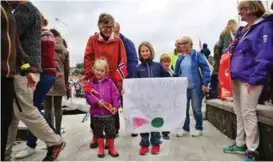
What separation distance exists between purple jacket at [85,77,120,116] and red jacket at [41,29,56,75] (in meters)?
0.51

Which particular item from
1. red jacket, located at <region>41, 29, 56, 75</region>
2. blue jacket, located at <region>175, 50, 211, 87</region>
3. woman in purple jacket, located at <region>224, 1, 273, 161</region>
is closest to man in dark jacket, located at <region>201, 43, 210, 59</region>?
blue jacket, located at <region>175, 50, 211, 87</region>

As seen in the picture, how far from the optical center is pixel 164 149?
4.91 metres

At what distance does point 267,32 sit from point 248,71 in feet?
1.51

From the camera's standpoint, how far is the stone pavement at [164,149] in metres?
4.42

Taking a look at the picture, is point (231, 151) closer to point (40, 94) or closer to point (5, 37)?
point (40, 94)

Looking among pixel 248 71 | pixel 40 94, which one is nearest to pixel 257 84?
pixel 248 71

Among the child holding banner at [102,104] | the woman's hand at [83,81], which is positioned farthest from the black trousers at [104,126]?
the woman's hand at [83,81]

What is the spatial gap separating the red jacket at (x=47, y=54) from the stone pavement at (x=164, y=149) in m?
1.01

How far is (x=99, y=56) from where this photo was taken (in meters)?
5.31

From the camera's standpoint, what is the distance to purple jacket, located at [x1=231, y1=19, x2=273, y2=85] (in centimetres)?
388

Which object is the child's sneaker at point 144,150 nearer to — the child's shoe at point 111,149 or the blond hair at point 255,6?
the child's shoe at point 111,149

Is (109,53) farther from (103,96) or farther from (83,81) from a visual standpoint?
(103,96)

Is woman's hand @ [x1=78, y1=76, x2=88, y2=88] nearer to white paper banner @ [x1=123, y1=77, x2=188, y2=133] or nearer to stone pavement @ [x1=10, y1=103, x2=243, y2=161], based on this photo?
white paper banner @ [x1=123, y1=77, x2=188, y2=133]

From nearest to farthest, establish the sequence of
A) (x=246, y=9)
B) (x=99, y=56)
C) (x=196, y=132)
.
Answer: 1. (x=246, y=9)
2. (x=99, y=56)
3. (x=196, y=132)
